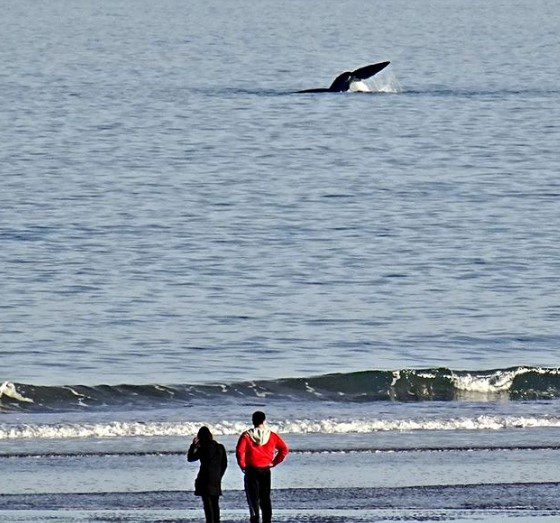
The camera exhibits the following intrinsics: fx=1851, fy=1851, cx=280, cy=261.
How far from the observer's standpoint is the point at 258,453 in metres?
21.4

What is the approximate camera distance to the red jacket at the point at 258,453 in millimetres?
21391

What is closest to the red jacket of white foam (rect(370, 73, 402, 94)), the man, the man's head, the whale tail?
the man

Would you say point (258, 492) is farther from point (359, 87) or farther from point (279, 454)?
point (359, 87)

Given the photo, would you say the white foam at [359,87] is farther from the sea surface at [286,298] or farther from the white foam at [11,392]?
the white foam at [11,392]

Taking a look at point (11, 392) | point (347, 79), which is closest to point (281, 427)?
point (11, 392)

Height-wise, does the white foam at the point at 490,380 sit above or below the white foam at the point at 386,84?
below

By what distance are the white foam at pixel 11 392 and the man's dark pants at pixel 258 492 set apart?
10.5 m

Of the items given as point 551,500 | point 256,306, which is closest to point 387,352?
point 256,306

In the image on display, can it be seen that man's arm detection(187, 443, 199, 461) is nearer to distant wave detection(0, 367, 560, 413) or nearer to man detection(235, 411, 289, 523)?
man detection(235, 411, 289, 523)

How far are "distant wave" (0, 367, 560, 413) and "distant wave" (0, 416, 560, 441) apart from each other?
2.48 metres

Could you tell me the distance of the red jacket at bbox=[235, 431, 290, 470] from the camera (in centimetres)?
2139

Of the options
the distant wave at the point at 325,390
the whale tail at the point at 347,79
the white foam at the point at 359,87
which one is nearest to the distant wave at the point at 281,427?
the distant wave at the point at 325,390

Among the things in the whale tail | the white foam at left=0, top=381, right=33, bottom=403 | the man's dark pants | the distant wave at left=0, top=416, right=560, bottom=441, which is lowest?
the man's dark pants

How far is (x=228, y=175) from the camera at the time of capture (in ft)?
201
